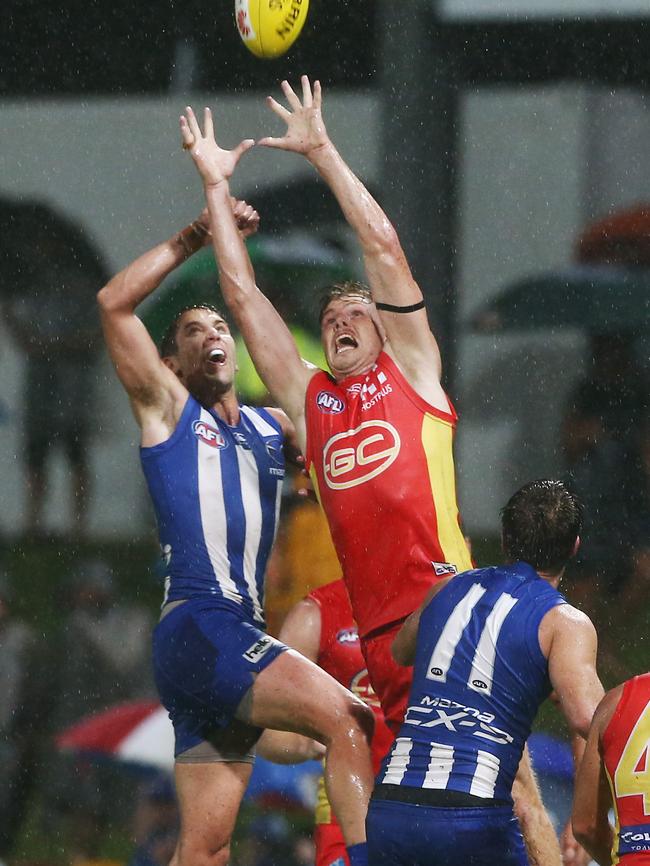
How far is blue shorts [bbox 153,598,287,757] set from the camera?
4.50m

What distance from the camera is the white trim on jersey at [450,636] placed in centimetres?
371

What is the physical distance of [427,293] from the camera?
10500 millimetres

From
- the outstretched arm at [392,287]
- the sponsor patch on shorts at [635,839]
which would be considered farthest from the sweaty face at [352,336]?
the sponsor patch on shorts at [635,839]

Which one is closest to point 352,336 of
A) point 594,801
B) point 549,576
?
point 549,576

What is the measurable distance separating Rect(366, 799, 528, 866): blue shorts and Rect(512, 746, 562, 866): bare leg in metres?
0.72

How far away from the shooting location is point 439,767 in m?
3.69

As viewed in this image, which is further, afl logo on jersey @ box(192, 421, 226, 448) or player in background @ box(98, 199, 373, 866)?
afl logo on jersey @ box(192, 421, 226, 448)

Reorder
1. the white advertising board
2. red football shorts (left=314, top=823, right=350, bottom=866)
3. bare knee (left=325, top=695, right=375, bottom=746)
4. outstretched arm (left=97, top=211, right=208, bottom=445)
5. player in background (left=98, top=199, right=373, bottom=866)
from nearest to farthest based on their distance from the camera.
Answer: bare knee (left=325, top=695, right=375, bottom=746), player in background (left=98, top=199, right=373, bottom=866), outstretched arm (left=97, top=211, right=208, bottom=445), red football shorts (left=314, top=823, right=350, bottom=866), the white advertising board

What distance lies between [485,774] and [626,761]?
437 millimetres

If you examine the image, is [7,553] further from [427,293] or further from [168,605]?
[168,605]

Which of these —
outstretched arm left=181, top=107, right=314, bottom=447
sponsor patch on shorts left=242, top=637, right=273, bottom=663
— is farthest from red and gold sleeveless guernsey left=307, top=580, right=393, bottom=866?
outstretched arm left=181, top=107, right=314, bottom=447

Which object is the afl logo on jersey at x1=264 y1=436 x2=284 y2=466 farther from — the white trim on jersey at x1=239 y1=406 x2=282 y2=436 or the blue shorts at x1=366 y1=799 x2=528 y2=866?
the blue shorts at x1=366 y1=799 x2=528 y2=866

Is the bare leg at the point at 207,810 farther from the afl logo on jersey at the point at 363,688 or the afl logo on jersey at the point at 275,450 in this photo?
the afl logo on jersey at the point at 275,450

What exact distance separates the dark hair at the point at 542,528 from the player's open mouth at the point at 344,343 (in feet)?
3.24
